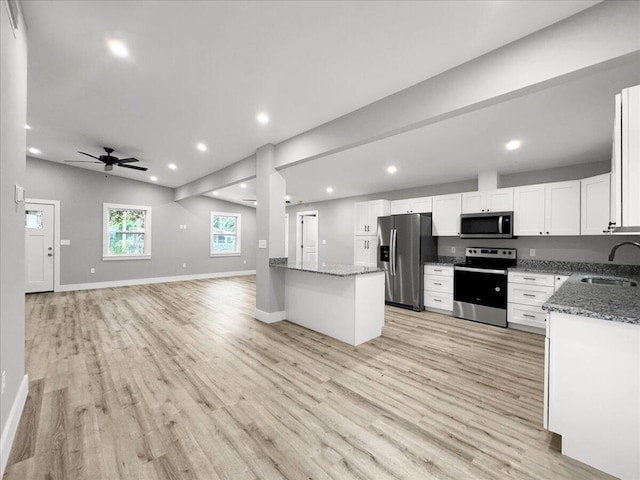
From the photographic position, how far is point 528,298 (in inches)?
147

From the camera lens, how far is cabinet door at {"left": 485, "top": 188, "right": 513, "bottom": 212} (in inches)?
162

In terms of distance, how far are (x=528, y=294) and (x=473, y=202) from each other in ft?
5.32

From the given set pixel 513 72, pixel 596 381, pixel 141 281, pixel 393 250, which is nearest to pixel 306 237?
pixel 393 250

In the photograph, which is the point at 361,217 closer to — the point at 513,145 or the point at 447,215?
the point at 447,215

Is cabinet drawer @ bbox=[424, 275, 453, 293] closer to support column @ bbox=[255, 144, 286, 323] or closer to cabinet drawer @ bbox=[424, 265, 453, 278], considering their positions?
cabinet drawer @ bbox=[424, 265, 453, 278]

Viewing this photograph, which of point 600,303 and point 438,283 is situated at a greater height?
point 600,303

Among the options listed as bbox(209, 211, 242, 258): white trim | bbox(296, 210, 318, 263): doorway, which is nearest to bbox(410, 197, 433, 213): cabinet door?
bbox(296, 210, 318, 263): doorway

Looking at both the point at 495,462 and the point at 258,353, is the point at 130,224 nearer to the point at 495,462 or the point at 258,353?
the point at 258,353

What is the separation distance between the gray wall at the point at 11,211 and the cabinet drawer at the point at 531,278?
17.0 ft

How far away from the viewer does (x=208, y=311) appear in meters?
4.74

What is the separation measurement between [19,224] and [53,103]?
7.79ft

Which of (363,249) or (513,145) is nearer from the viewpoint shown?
(513,145)

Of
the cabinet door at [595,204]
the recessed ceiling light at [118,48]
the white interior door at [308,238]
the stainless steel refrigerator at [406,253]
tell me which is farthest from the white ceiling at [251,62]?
the white interior door at [308,238]

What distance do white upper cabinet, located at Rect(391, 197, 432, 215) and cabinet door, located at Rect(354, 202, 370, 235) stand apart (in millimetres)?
604
